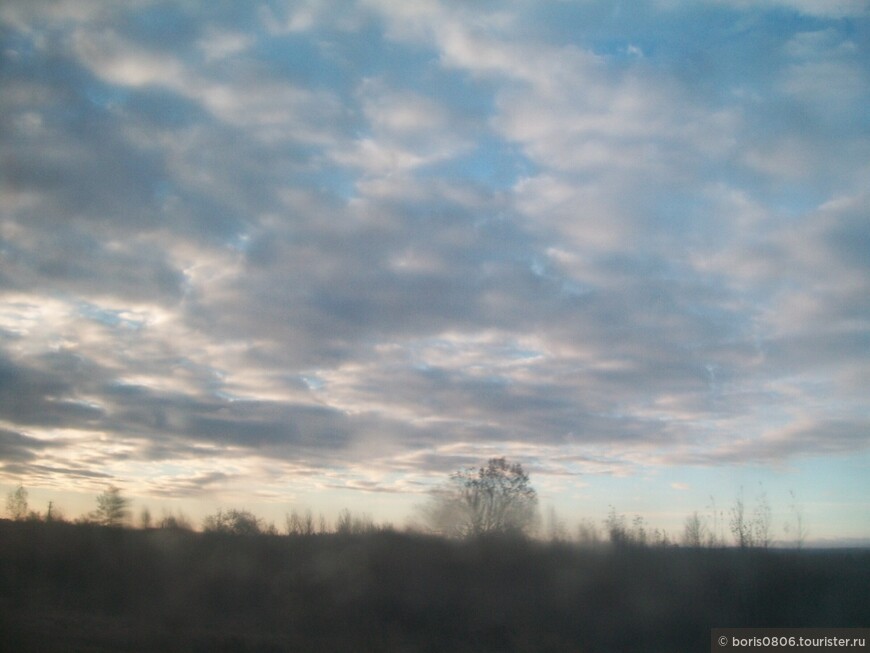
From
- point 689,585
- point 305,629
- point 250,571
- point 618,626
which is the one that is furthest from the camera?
point 250,571

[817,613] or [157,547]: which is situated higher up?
[157,547]

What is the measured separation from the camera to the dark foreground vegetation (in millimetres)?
26594

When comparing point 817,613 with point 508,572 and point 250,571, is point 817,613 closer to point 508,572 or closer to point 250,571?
point 508,572

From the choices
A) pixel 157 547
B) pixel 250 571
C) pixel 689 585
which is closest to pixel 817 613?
pixel 689 585

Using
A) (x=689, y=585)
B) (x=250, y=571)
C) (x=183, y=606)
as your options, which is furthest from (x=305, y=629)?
(x=689, y=585)

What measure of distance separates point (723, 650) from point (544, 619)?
7.28m

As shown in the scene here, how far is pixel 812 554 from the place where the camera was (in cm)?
3469

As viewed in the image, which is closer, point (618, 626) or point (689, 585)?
point (618, 626)

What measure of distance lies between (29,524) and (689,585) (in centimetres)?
3562

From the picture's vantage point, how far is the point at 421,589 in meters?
31.3

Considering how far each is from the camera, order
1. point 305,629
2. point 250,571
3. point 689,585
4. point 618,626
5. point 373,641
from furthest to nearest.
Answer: point 250,571
point 689,585
point 618,626
point 305,629
point 373,641

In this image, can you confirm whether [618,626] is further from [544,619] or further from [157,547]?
[157,547]

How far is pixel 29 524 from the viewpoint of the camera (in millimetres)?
39500

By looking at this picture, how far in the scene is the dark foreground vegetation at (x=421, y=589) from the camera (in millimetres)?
26594
